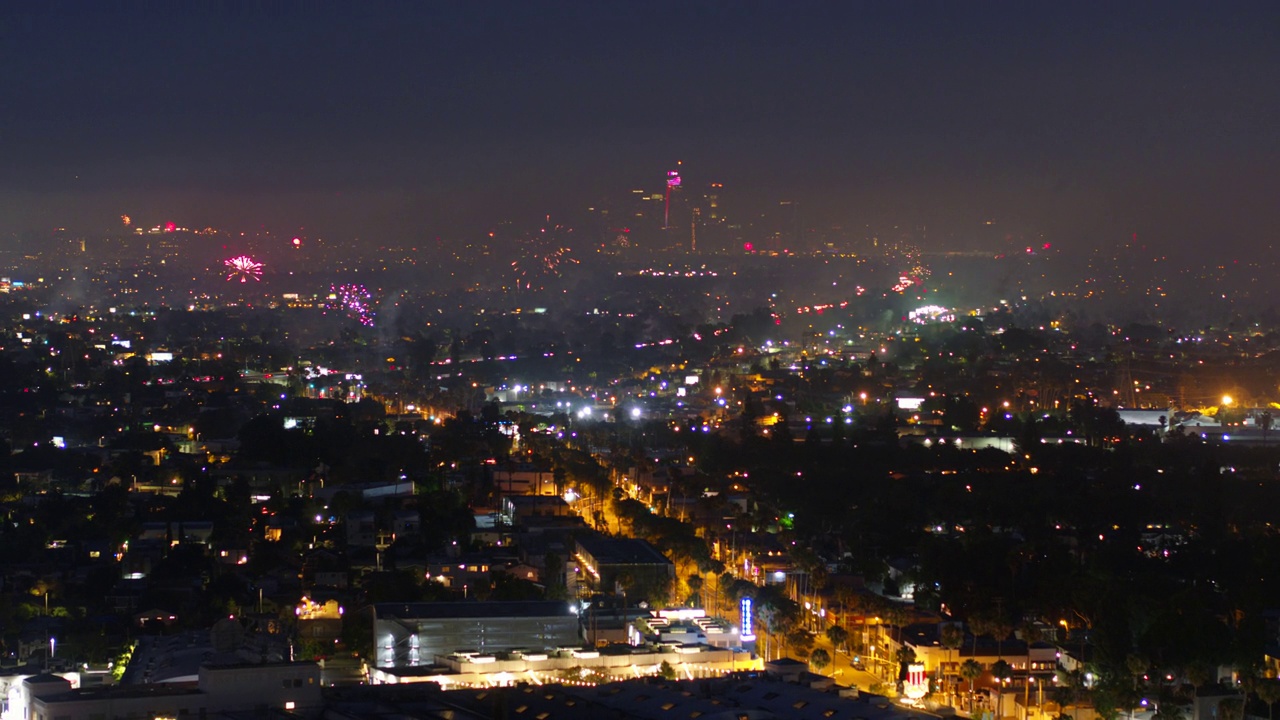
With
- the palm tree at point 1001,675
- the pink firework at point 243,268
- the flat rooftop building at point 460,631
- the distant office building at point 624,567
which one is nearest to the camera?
the palm tree at point 1001,675

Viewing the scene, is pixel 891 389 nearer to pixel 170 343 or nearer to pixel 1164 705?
pixel 170 343

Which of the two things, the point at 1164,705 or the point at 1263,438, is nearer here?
the point at 1164,705

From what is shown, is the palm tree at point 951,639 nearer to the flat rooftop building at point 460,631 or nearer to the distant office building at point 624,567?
the flat rooftop building at point 460,631

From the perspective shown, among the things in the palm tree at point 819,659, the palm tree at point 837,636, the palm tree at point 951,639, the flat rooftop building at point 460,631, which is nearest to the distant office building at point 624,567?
the flat rooftop building at point 460,631

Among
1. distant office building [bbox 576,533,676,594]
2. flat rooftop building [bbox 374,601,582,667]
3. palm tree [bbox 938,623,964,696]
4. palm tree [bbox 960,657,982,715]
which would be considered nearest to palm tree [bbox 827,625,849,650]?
palm tree [bbox 938,623,964,696]

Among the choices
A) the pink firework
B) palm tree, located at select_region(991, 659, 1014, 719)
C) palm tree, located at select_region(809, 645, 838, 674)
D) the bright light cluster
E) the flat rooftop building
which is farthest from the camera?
the pink firework

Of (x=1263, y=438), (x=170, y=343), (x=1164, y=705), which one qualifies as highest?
(x=170, y=343)

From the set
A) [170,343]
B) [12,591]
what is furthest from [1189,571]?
[170,343]

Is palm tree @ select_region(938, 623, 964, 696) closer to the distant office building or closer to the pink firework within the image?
the distant office building

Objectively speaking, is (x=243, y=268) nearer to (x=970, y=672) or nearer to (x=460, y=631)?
(x=460, y=631)
